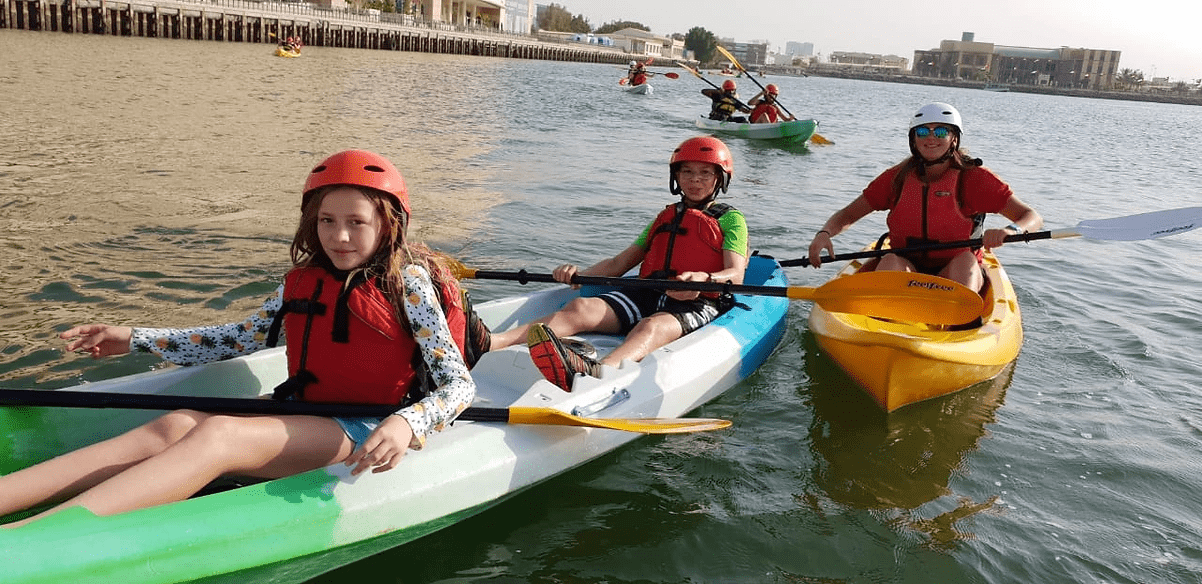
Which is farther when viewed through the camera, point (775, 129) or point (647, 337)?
point (775, 129)

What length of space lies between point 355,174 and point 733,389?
2.79 meters

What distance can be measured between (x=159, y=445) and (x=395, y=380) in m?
0.71

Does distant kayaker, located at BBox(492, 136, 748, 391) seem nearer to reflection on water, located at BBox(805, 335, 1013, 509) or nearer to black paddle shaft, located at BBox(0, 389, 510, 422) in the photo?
reflection on water, located at BBox(805, 335, 1013, 509)

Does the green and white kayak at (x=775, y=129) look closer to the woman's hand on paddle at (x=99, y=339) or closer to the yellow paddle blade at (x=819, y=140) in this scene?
the yellow paddle blade at (x=819, y=140)

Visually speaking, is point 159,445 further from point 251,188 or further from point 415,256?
point 251,188

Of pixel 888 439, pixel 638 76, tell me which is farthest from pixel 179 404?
pixel 638 76

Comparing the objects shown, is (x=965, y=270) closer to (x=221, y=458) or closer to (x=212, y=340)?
(x=212, y=340)

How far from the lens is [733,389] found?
4.82 meters

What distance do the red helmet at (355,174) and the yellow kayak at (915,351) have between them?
2.64 metres

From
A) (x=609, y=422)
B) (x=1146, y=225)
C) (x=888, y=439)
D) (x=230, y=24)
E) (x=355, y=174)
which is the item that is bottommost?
(x=888, y=439)

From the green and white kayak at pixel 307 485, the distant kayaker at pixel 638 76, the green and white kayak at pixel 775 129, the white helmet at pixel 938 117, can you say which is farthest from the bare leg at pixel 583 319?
the distant kayaker at pixel 638 76

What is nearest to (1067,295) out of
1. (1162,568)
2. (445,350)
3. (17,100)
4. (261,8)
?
(1162,568)

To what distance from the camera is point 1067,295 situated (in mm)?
7445

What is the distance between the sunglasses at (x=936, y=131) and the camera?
5.07 m
